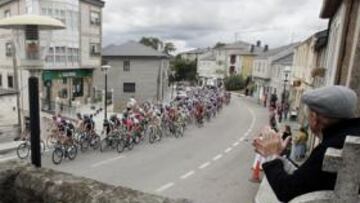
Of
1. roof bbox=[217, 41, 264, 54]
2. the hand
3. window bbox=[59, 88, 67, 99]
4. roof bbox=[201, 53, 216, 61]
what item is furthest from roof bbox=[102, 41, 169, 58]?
roof bbox=[201, 53, 216, 61]

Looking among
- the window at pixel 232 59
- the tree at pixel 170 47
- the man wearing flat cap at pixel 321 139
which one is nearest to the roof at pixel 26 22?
the man wearing flat cap at pixel 321 139

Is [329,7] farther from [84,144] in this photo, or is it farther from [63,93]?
[63,93]

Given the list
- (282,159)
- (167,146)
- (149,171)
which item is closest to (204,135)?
(167,146)

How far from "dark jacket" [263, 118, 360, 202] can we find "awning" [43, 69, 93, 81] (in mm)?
27047

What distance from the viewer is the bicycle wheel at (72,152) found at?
538 inches

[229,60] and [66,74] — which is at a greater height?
[229,60]

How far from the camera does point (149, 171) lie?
12.5 meters

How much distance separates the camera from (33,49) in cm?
421

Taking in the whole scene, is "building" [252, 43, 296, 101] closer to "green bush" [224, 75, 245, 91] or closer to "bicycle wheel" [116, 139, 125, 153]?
"green bush" [224, 75, 245, 91]

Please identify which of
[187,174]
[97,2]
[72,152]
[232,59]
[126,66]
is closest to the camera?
[187,174]

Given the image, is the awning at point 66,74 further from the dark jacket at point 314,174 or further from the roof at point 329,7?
the dark jacket at point 314,174

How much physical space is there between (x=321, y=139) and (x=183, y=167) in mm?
11639

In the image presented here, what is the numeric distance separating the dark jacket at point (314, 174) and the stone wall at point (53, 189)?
0.66 metres

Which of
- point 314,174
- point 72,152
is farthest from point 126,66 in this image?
point 314,174
